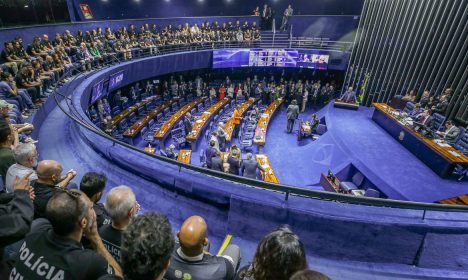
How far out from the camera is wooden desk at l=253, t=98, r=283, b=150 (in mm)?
12555

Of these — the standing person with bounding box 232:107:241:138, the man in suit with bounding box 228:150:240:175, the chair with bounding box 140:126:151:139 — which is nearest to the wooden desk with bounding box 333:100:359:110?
the standing person with bounding box 232:107:241:138

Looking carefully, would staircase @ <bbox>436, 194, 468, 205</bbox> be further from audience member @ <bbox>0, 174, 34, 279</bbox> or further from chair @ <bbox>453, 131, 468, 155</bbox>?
audience member @ <bbox>0, 174, 34, 279</bbox>

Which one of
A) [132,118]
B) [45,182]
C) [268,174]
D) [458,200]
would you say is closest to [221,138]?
[268,174]

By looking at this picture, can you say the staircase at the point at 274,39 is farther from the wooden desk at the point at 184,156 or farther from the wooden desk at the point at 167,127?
the wooden desk at the point at 184,156

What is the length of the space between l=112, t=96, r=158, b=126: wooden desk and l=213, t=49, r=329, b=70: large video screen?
5.27m

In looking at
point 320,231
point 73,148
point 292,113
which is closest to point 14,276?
point 320,231

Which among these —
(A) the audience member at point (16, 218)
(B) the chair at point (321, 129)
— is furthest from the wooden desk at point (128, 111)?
(A) the audience member at point (16, 218)

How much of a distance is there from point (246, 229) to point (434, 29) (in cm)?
1452

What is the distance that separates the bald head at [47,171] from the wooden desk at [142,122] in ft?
34.1

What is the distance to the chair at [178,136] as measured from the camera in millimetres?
13195

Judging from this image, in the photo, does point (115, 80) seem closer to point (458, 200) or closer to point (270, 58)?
point (270, 58)

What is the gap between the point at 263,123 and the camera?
1473 cm

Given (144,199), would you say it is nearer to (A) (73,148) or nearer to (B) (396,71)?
(A) (73,148)

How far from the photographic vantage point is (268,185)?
3.17 metres
